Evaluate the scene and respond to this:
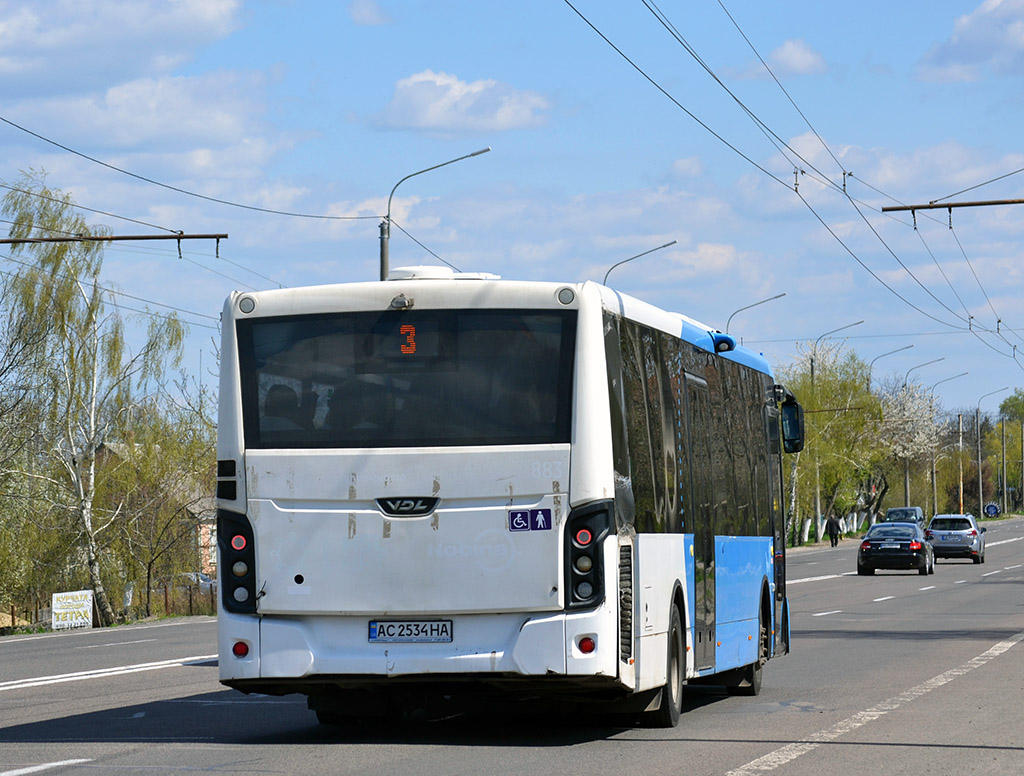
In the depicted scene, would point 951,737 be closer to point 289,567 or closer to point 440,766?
point 440,766

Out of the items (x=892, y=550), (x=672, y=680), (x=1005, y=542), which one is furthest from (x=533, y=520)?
(x=1005, y=542)

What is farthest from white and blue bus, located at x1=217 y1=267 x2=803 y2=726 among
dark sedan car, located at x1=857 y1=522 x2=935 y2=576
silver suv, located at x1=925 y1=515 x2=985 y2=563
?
silver suv, located at x1=925 y1=515 x2=985 y2=563

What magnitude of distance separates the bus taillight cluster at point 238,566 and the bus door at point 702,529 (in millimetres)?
3486

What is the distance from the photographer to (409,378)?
9.98m

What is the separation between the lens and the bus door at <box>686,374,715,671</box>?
1198cm

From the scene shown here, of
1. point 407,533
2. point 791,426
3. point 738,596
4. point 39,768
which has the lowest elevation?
point 39,768

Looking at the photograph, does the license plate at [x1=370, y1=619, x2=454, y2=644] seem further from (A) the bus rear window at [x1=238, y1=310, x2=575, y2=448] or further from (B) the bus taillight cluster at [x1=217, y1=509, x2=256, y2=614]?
(A) the bus rear window at [x1=238, y1=310, x2=575, y2=448]

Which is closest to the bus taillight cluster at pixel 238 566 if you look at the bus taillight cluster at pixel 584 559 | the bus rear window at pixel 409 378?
the bus rear window at pixel 409 378

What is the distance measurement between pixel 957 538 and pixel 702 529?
4488cm

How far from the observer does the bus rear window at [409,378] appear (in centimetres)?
982

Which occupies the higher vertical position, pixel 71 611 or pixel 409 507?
pixel 409 507

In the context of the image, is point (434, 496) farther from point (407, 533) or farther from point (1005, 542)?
point (1005, 542)

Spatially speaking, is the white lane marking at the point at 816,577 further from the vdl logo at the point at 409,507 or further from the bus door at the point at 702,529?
the vdl logo at the point at 409,507

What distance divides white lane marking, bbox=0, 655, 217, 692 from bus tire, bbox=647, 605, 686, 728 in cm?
719
